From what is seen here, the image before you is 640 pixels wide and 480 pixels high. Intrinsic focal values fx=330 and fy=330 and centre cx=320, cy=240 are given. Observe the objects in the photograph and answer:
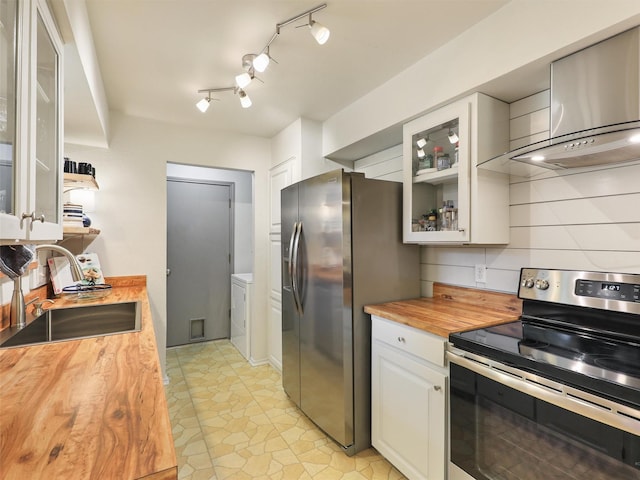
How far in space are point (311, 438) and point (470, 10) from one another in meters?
2.59

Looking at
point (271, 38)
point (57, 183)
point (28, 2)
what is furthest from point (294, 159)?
point (28, 2)

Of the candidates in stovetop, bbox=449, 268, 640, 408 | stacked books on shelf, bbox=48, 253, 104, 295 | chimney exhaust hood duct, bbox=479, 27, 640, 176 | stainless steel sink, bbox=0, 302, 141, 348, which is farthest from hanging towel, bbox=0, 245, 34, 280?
chimney exhaust hood duct, bbox=479, 27, 640, 176

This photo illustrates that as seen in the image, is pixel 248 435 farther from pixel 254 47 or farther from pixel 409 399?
pixel 254 47

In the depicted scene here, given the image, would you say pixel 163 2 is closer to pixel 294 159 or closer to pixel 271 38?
pixel 271 38

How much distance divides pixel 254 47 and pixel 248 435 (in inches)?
95.1

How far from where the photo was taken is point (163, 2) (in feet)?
5.00

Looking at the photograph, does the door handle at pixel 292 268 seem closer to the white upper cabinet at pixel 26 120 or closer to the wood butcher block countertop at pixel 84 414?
the wood butcher block countertop at pixel 84 414

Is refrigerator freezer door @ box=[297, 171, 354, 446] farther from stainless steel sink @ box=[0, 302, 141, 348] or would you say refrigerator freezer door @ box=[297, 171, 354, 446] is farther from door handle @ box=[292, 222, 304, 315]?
stainless steel sink @ box=[0, 302, 141, 348]

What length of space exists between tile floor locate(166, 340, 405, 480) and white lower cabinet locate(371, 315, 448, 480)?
216mm

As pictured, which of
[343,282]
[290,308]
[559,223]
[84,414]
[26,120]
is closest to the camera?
[84,414]

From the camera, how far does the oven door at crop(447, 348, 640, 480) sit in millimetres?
951

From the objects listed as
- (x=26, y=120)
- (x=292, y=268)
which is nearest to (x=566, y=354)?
(x=292, y=268)

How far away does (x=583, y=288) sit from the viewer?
4.76ft

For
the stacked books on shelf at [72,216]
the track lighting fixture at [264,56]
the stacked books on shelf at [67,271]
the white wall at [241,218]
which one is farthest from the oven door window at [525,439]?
the white wall at [241,218]
